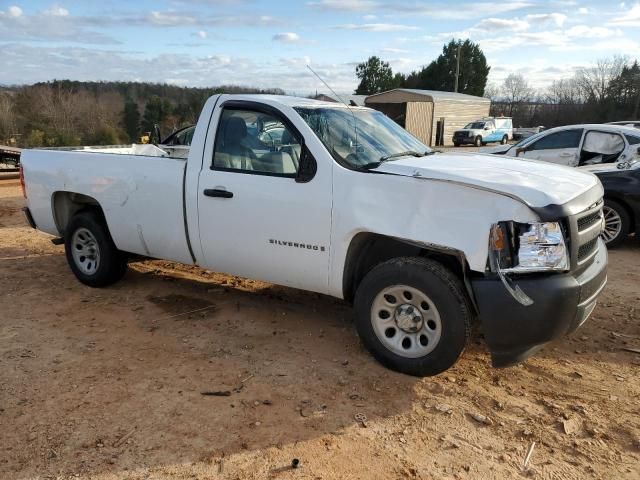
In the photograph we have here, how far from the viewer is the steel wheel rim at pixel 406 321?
366cm

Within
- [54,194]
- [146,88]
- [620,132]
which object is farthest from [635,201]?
[146,88]

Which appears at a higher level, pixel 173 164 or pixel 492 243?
pixel 173 164

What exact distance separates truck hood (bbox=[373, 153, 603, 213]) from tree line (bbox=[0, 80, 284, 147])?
91.8 feet

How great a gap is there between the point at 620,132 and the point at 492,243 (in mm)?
6926

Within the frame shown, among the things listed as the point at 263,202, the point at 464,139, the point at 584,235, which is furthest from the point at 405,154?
the point at 464,139

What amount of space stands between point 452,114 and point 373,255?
42256mm

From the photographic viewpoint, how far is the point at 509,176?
3.59 meters

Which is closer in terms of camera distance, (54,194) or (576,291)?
(576,291)

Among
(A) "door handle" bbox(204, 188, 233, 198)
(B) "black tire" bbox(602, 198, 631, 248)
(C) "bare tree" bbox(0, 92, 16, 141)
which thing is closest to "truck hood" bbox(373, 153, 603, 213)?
(A) "door handle" bbox(204, 188, 233, 198)

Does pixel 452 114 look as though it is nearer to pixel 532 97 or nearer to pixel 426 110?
pixel 426 110

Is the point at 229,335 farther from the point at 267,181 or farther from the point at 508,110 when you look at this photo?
the point at 508,110

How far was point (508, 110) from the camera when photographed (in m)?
71.1

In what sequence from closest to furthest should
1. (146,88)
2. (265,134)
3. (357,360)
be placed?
(357,360) < (265,134) < (146,88)

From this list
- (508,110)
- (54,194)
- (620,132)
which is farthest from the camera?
(508,110)
